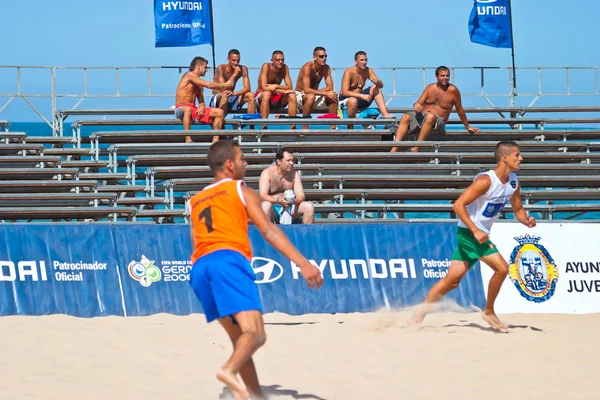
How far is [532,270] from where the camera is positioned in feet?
36.1

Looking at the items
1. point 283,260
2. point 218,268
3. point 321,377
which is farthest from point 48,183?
point 218,268

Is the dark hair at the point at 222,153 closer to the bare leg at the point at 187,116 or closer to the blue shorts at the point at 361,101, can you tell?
the bare leg at the point at 187,116

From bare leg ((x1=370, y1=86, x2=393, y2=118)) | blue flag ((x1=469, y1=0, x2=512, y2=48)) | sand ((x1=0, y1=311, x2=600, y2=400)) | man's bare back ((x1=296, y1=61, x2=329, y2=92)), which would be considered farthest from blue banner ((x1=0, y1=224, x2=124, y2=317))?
blue flag ((x1=469, y1=0, x2=512, y2=48))

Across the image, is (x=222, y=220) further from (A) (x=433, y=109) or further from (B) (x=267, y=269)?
(A) (x=433, y=109)

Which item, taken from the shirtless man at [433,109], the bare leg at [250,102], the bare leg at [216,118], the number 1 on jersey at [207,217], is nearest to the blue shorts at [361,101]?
the shirtless man at [433,109]

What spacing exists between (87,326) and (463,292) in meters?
4.60

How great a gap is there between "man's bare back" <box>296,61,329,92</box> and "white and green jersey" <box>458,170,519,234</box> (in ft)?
22.9

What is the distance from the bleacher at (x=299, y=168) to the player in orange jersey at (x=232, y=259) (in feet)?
23.9

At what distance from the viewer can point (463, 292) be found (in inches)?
435

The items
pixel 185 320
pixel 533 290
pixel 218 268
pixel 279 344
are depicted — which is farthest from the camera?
pixel 533 290

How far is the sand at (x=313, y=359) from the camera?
245 inches

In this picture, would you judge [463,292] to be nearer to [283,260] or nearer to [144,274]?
[283,260]

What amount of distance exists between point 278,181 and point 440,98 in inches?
167

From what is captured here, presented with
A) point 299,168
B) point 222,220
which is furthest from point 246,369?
point 299,168
